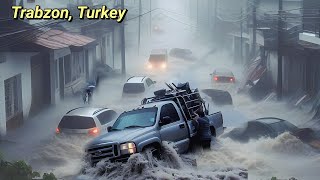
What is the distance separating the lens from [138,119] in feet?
48.0

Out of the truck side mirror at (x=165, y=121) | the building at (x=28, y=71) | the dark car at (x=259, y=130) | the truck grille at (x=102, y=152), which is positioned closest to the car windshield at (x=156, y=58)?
the building at (x=28, y=71)

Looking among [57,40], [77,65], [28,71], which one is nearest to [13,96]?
[28,71]

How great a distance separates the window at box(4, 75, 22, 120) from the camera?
81.3 ft

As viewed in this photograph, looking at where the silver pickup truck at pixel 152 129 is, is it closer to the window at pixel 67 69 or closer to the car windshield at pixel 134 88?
the car windshield at pixel 134 88

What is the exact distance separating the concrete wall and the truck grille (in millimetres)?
10966

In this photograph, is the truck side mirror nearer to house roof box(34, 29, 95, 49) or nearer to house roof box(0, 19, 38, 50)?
house roof box(0, 19, 38, 50)

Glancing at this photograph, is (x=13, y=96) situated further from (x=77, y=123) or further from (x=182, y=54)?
(x=182, y=54)

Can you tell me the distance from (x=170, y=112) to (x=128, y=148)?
2.57m


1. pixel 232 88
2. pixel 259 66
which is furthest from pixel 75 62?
pixel 259 66

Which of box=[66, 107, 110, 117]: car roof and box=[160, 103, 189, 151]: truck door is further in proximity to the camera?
box=[66, 107, 110, 117]: car roof

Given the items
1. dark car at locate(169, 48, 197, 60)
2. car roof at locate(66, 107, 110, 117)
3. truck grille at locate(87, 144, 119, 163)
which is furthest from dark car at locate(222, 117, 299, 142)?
dark car at locate(169, 48, 197, 60)

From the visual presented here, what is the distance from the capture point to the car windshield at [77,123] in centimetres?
1969

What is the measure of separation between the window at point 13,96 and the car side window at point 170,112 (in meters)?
12.0

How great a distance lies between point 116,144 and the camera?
1280 cm
